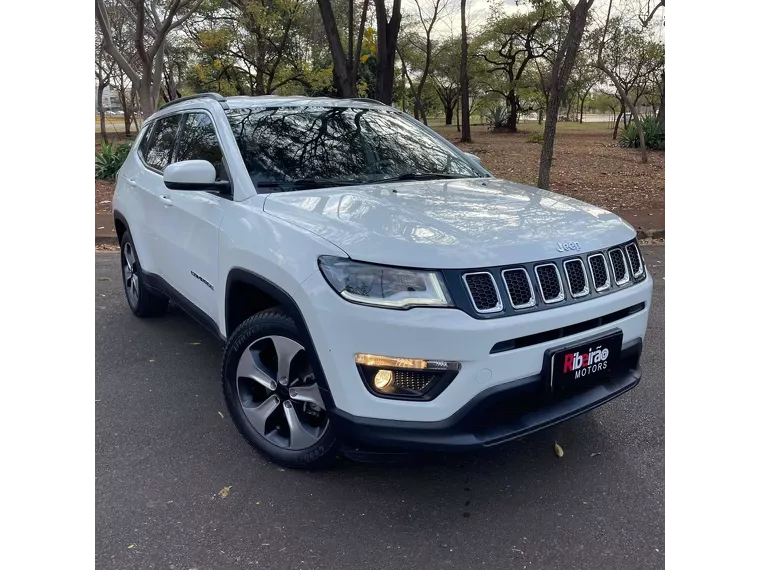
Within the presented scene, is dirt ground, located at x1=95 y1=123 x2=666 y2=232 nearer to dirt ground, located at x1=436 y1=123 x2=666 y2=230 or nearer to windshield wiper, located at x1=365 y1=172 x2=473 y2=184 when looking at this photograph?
dirt ground, located at x1=436 y1=123 x2=666 y2=230

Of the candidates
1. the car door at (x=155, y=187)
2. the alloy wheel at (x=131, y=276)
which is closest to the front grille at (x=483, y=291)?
the car door at (x=155, y=187)

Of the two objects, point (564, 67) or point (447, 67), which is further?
point (447, 67)

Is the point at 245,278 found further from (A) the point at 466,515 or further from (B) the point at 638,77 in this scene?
(B) the point at 638,77

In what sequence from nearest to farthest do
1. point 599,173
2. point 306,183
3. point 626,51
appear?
point 306,183, point 599,173, point 626,51

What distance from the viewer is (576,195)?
37.8 ft

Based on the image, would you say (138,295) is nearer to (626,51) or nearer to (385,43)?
(385,43)

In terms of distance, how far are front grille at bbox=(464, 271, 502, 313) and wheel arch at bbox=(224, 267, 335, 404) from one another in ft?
2.23

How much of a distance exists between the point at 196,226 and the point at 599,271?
2203 millimetres

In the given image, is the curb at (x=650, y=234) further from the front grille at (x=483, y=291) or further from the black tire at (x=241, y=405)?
the black tire at (x=241, y=405)

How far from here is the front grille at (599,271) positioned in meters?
2.71

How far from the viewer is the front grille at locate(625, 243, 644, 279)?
299 centimetres

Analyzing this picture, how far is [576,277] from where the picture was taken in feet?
8.60

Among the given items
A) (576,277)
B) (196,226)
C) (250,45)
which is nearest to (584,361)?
(576,277)
